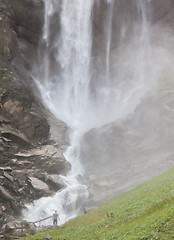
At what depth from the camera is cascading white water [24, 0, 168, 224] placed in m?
55.7

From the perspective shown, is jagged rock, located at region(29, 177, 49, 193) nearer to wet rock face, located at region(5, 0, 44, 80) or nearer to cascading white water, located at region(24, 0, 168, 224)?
cascading white water, located at region(24, 0, 168, 224)

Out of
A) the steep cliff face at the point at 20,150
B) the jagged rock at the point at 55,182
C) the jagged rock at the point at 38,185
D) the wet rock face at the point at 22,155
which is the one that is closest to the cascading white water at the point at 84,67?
the steep cliff face at the point at 20,150

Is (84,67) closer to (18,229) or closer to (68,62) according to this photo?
(68,62)

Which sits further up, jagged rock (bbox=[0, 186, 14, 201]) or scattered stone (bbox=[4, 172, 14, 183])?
scattered stone (bbox=[4, 172, 14, 183])

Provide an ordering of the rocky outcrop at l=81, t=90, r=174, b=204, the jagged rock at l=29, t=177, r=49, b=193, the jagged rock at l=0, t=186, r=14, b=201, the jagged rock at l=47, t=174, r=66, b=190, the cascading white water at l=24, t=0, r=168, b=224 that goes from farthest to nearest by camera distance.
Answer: the cascading white water at l=24, t=0, r=168, b=224 → the rocky outcrop at l=81, t=90, r=174, b=204 → the jagged rock at l=47, t=174, r=66, b=190 → the jagged rock at l=29, t=177, r=49, b=193 → the jagged rock at l=0, t=186, r=14, b=201

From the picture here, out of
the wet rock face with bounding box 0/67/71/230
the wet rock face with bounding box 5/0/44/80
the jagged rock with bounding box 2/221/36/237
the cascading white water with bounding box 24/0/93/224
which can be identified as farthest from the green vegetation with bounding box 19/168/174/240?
the wet rock face with bounding box 5/0/44/80

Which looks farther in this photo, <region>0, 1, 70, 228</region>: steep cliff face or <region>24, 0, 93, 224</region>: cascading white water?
<region>24, 0, 93, 224</region>: cascading white water

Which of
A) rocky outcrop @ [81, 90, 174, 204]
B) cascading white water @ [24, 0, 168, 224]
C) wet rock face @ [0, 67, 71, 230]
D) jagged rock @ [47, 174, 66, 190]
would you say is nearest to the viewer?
wet rock face @ [0, 67, 71, 230]

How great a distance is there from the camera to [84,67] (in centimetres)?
6103

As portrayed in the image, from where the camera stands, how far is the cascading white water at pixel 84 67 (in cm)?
5569

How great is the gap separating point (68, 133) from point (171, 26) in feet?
140

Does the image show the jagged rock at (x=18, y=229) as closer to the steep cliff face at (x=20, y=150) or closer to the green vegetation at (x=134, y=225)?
the green vegetation at (x=134, y=225)

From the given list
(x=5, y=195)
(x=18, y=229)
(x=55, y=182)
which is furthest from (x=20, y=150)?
(x=18, y=229)

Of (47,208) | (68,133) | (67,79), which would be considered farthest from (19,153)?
(67,79)
